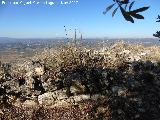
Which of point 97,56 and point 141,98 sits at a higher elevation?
point 97,56

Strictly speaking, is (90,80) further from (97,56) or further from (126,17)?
(126,17)

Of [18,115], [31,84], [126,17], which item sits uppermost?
[126,17]

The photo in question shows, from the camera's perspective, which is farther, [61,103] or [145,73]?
[145,73]

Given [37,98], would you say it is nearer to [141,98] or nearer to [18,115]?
[18,115]

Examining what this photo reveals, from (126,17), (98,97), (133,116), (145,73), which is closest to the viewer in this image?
(126,17)

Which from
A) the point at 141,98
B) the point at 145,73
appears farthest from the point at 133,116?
the point at 145,73

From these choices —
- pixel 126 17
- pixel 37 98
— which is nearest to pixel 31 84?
pixel 37 98

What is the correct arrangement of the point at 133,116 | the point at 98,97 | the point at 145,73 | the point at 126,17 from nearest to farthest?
the point at 126,17
the point at 133,116
the point at 98,97
the point at 145,73
